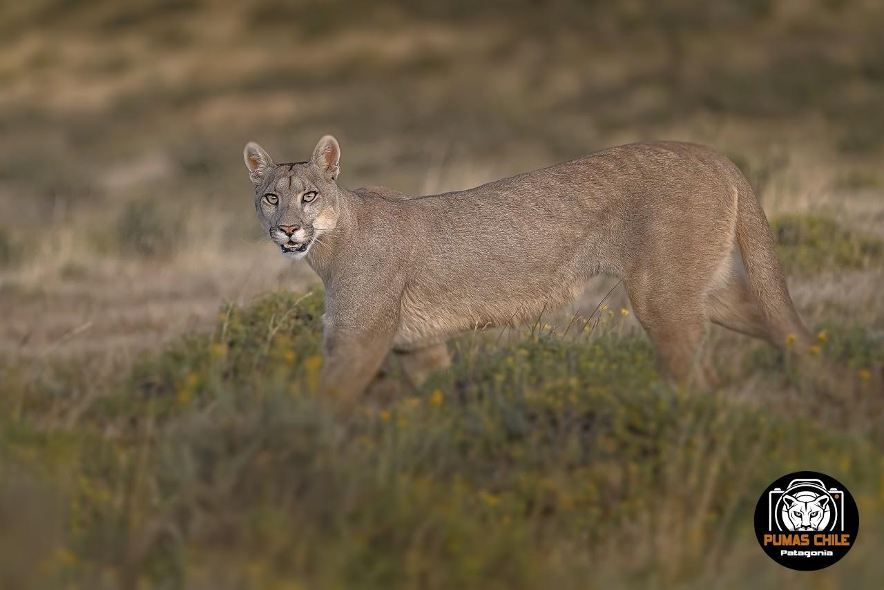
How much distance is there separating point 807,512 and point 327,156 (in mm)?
3987

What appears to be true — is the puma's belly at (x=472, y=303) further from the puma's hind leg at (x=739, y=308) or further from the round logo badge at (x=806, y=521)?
the round logo badge at (x=806, y=521)

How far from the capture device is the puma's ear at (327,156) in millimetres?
6812

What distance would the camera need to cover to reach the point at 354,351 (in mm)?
6199

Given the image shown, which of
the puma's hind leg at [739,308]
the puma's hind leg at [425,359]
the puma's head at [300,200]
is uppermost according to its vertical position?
the puma's head at [300,200]

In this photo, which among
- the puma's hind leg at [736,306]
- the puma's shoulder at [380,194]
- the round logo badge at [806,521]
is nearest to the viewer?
the round logo badge at [806,521]

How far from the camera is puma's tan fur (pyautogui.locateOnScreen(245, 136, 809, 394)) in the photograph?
20.8 feet

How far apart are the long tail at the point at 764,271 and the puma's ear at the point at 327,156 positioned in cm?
270

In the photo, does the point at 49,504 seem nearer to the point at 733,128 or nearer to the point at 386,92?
the point at 733,128

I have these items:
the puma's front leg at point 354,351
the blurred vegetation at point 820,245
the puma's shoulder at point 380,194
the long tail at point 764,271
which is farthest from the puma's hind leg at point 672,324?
the blurred vegetation at point 820,245

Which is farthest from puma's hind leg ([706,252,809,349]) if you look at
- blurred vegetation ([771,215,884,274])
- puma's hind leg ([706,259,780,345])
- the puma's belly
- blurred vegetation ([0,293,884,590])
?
blurred vegetation ([771,215,884,274])

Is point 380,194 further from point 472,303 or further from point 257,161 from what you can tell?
point 472,303

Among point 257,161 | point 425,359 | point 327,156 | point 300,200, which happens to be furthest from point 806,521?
point 257,161

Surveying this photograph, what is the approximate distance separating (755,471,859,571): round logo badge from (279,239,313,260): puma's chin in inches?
131

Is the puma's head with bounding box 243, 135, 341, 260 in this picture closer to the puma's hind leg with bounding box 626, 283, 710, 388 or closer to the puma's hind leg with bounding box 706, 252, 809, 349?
the puma's hind leg with bounding box 626, 283, 710, 388
